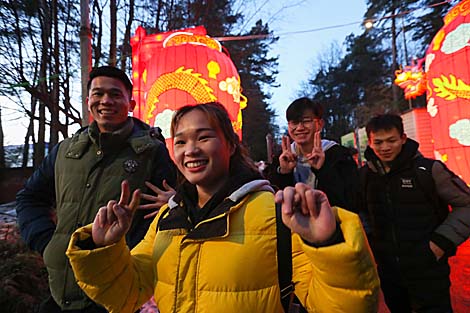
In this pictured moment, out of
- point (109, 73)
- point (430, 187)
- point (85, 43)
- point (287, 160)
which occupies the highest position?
point (85, 43)

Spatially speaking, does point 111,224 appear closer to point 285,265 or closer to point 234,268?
point 234,268

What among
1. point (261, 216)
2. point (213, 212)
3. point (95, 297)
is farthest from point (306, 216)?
point (95, 297)

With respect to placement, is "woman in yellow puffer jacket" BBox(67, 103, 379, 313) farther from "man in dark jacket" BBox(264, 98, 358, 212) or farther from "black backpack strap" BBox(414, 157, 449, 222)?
"black backpack strap" BBox(414, 157, 449, 222)

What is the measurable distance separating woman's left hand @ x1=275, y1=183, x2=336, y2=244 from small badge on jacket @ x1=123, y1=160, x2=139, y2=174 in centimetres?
107

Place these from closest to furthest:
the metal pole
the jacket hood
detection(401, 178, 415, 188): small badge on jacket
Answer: the jacket hood → detection(401, 178, 415, 188): small badge on jacket → the metal pole

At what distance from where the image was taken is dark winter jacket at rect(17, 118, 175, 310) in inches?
69.6

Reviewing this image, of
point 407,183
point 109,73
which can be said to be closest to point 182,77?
point 109,73

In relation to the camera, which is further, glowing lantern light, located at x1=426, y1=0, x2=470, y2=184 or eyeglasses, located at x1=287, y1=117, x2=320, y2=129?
glowing lantern light, located at x1=426, y1=0, x2=470, y2=184

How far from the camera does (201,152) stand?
1.34 m

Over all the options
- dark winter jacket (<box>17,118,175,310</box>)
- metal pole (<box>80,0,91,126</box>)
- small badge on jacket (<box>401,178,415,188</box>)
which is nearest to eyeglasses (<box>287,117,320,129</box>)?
small badge on jacket (<box>401,178,415,188</box>)

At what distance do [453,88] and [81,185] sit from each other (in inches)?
241

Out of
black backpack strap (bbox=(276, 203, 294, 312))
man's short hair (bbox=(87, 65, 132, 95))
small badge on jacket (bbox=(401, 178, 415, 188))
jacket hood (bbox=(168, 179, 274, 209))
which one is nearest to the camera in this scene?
black backpack strap (bbox=(276, 203, 294, 312))

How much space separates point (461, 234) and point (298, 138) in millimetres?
1233

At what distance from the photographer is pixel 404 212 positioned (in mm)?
2170
